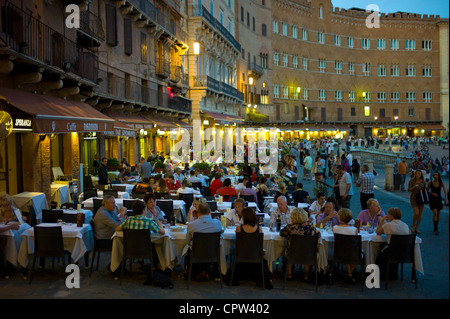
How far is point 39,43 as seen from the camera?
1369cm

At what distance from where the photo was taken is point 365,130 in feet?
266

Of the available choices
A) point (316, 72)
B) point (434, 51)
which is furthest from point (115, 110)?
point (434, 51)

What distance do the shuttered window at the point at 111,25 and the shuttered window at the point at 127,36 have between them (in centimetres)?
171

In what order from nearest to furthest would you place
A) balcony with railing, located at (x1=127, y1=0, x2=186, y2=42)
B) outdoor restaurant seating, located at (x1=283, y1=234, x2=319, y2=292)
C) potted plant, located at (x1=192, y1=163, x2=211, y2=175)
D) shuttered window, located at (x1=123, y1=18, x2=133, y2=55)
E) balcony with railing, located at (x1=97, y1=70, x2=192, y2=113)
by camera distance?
outdoor restaurant seating, located at (x1=283, y1=234, x2=319, y2=292) < potted plant, located at (x1=192, y1=163, x2=211, y2=175) < balcony with railing, located at (x1=97, y1=70, x2=192, y2=113) < shuttered window, located at (x1=123, y1=18, x2=133, y2=55) < balcony with railing, located at (x1=127, y1=0, x2=186, y2=42)

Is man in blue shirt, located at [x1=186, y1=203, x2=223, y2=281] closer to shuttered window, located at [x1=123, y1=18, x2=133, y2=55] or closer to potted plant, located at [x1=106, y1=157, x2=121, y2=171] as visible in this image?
potted plant, located at [x1=106, y1=157, x2=121, y2=171]

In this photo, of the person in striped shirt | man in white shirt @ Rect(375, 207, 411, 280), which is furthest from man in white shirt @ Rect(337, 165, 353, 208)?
the person in striped shirt

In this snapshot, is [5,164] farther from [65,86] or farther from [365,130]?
[365,130]

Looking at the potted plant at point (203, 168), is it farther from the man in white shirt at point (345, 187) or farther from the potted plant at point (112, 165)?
the man in white shirt at point (345, 187)

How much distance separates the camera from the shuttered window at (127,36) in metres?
24.3

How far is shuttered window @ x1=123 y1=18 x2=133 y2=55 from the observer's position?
79.8 feet

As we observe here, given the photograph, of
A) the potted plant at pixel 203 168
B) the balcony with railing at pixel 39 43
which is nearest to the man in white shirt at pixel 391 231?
the balcony with railing at pixel 39 43

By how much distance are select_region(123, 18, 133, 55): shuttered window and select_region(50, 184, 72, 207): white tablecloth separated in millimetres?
10676

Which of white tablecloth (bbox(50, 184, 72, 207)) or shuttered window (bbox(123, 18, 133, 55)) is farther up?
shuttered window (bbox(123, 18, 133, 55))

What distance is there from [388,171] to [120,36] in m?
13.6
